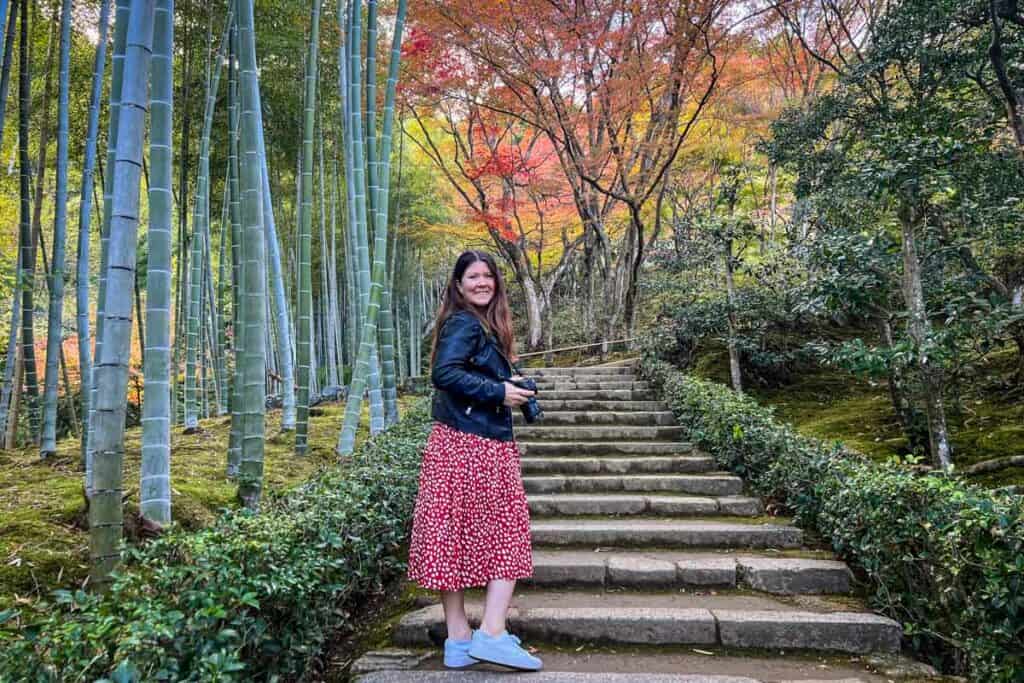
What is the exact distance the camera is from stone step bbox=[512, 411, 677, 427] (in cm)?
581

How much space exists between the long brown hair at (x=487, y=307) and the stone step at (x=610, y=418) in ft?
12.3

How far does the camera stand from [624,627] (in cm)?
240

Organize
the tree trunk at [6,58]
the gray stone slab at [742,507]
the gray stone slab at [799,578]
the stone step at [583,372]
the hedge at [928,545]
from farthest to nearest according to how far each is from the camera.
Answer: the stone step at [583,372]
the tree trunk at [6,58]
the gray stone slab at [742,507]
the gray stone slab at [799,578]
the hedge at [928,545]

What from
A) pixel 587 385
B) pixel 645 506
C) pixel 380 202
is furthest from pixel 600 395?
pixel 380 202

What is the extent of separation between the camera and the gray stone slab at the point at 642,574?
2826mm

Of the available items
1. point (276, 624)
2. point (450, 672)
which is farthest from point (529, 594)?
point (276, 624)

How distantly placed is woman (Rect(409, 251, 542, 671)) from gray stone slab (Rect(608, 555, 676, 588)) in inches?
35.9

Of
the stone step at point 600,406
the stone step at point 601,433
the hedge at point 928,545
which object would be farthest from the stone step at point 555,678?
the stone step at point 600,406

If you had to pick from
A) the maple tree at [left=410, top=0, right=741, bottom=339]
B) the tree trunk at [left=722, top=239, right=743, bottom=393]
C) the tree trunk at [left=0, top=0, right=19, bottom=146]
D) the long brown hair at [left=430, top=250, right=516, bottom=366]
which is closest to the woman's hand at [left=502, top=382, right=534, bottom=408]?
the long brown hair at [left=430, top=250, right=516, bottom=366]

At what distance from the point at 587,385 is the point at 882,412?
306cm

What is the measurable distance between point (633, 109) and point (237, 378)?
6.82 m

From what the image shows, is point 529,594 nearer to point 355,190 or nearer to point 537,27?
point 355,190

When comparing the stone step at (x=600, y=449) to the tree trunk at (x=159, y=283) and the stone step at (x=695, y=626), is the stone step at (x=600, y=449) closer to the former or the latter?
the stone step at (x=695, y=626)

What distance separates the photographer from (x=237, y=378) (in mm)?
3273
